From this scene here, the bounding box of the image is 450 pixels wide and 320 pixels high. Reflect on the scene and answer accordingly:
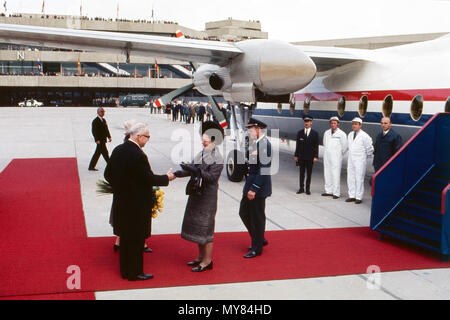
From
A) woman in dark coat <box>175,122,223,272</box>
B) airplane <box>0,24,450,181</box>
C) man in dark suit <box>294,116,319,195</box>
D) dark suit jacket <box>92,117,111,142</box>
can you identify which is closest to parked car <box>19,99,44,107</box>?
dark suit jacket <box>92,117,111,142</box>

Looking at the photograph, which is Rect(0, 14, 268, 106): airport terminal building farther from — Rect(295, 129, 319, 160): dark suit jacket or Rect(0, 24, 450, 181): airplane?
Rect(295, 129, 319, 160): dark suit jacket

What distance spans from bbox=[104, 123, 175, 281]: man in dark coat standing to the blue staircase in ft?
12.9

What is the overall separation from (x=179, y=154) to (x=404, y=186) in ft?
37.9

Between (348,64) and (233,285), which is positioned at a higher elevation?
(348,64)

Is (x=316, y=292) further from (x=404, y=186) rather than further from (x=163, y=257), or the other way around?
(x=404, y=186)

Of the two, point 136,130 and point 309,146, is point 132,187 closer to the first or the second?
point 136,130

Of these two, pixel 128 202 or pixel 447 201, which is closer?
pixel 128 202

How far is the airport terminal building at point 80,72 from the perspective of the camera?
75312 millimetres

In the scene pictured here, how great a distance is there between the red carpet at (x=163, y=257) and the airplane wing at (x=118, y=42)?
4112 mm

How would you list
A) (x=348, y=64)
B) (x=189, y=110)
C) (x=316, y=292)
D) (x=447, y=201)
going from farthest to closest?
(x=189, y=110) < (x=348, y=64) < (x=447, y=201) < (x=316, y=292)

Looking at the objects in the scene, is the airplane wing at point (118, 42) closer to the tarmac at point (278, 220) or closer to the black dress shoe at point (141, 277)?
the tarmac at point (278, 220)

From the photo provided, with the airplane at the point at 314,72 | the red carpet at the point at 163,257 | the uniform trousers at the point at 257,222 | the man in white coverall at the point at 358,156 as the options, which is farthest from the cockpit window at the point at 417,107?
the uniform trousers at the point at 257,222

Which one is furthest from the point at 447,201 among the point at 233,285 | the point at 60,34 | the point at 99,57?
the point at 99,57

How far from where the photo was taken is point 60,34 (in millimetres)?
10602
